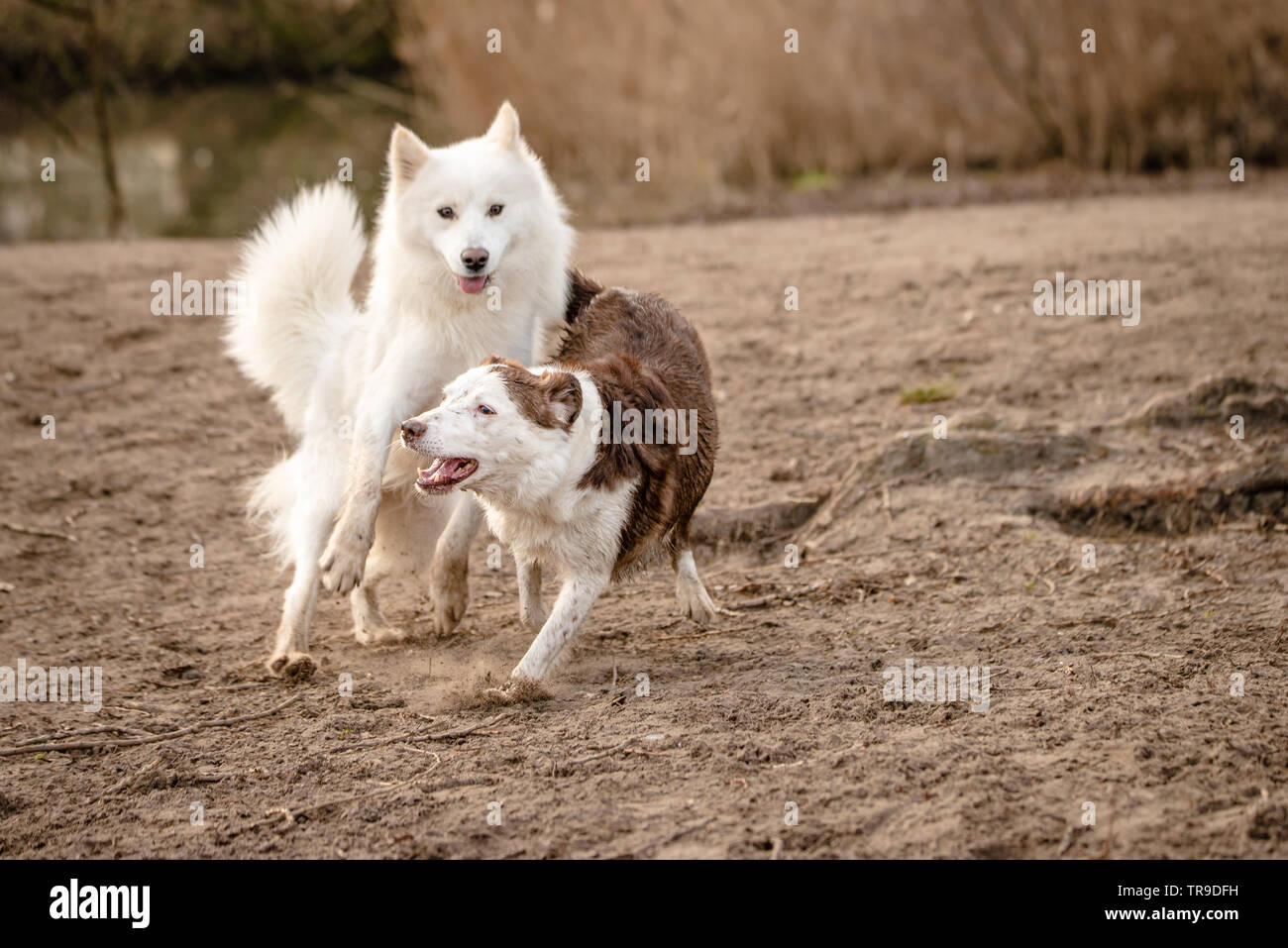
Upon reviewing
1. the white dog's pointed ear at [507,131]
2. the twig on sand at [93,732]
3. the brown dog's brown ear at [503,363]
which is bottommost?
the twig on sand at [93,732]

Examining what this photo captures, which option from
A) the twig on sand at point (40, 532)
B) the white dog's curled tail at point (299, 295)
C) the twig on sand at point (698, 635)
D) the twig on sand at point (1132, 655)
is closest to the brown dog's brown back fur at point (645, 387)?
the twig on sand at point (698, 635)

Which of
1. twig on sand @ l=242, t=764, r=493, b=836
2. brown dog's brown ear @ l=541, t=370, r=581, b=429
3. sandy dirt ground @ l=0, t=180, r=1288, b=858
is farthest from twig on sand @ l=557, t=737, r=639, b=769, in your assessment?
brown dog's brown ear @ l=541, t=370, r=581, b=429

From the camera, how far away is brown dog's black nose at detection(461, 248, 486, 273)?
16.4ft

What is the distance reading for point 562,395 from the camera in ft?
14.6

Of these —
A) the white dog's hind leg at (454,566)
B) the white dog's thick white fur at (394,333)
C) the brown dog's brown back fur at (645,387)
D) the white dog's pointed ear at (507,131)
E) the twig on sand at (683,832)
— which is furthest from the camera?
the white dog's pointed ear at (507,131)

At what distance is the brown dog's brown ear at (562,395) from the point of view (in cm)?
445

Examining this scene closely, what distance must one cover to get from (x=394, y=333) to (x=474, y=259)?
0.60 m

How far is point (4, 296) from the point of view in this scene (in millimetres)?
9648

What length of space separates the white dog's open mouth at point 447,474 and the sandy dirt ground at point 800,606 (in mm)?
794

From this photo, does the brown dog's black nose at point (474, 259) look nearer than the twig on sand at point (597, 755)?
No

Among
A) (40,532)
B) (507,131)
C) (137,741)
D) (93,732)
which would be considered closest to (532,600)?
(137,741)

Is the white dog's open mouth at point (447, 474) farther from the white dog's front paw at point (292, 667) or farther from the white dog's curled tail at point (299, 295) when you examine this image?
the white dog's curled tail at point (299, 295)

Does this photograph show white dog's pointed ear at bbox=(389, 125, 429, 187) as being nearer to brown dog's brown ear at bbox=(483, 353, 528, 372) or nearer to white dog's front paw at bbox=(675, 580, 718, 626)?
brown dog's brown ear at bbox=(483, 353, 528, 372)

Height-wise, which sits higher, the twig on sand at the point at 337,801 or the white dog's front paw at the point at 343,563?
the white dog's front paw at the point at 343,563
